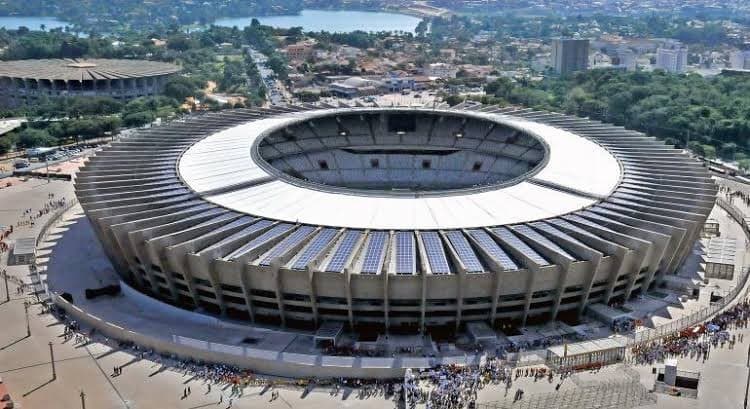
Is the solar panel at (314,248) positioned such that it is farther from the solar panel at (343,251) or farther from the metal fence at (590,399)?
the metal fence at (590,399)

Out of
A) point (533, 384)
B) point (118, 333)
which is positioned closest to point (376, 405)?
point (533, 384)

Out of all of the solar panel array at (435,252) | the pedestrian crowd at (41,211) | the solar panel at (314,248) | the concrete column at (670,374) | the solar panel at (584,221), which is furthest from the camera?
the pedestrian crowd at (41,211)

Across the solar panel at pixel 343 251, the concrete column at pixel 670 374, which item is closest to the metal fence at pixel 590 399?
the concrete column at pixel 670 374

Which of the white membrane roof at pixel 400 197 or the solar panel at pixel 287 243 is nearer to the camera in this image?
the solar panel at pixel 287 243

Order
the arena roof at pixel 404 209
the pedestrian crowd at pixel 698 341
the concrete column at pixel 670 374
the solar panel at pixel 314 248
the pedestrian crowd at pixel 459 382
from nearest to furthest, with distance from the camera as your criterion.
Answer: the pedestrian crowd at pixel 459 382
the concrete column at pixel 670 374
the pedestrian crowd at pixel 698 341
the solar panel at pixel 314 248
the arena roof at pixel 404 209

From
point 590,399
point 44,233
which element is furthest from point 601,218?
point 44,233

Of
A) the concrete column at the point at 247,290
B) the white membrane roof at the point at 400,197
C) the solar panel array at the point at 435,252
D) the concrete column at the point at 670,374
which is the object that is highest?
the white membrane roof at the point at 400,197
